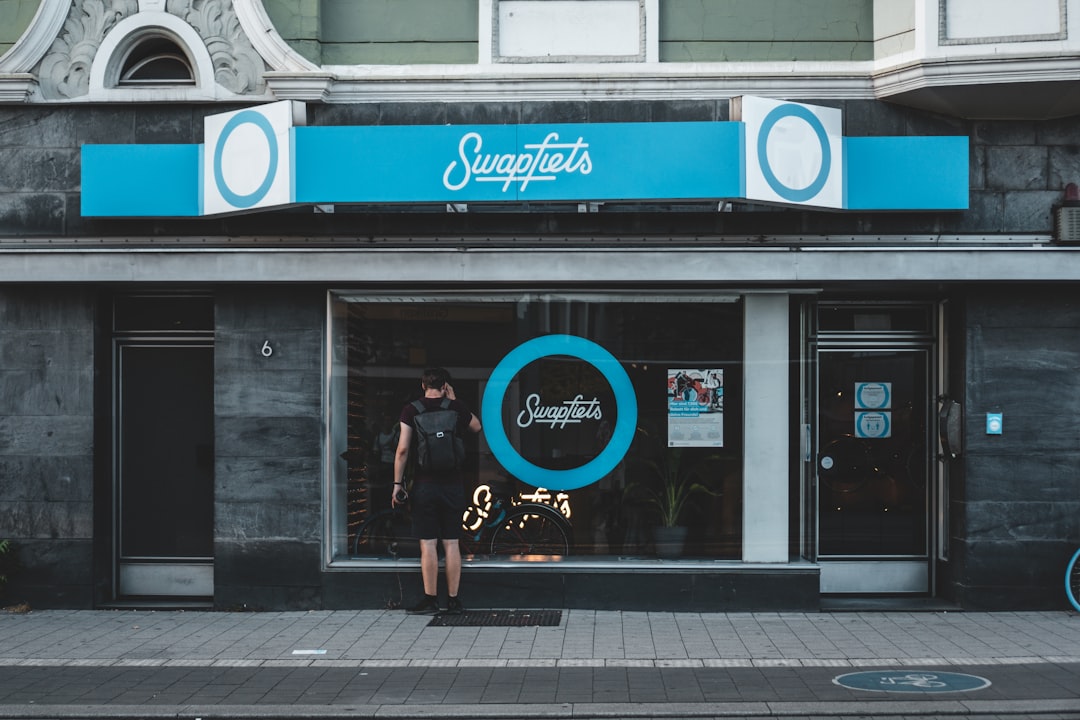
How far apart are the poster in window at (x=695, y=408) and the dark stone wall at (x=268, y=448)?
3169 mm

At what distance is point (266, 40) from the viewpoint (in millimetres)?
10148

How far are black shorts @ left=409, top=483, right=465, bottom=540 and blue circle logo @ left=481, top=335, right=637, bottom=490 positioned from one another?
2.56 feet

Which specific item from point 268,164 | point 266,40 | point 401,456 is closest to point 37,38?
point 266,40

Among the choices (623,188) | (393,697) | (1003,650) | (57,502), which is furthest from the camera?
(57,502)

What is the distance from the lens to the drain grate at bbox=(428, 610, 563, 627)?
9.48m

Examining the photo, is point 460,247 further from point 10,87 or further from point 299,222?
point 10,87

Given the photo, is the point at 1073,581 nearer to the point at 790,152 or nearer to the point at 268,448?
the point at 790,152

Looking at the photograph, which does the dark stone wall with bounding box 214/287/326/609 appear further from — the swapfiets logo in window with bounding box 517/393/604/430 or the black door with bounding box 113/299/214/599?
the swapfiets logo in window with bounding box 517/393/604/430

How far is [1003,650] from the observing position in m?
8.50

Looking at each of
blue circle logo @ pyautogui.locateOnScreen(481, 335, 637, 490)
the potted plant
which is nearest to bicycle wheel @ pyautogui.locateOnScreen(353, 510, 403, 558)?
blue circle logo @ pyautogui.locateOnScreen(481, 335, 637, 490)

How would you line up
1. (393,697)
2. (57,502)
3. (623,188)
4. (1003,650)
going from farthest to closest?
(57,502)
(623,188)
(1003,650)
(393,697)

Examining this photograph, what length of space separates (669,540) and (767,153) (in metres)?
3.53

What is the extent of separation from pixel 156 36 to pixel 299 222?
2.23m

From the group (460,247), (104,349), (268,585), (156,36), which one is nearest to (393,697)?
(268,585)
